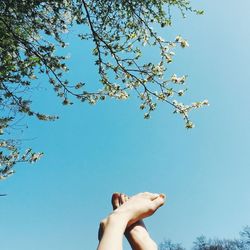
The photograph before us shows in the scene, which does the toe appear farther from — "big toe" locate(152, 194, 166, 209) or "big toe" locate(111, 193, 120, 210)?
"big toe" locate(152, 194, 166, 209)

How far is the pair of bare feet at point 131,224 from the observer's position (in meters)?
1.71

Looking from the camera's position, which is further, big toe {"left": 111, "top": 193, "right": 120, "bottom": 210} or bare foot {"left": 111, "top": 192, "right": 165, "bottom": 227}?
big toe {"left": 111, "top": 193, "right": 120, "bottom": 210}

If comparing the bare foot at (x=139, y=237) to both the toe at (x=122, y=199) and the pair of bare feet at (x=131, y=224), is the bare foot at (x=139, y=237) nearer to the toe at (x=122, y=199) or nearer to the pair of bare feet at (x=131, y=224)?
the pair of bare feet at (x=131, y=224)

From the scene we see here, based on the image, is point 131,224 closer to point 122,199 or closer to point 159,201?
point 159,201

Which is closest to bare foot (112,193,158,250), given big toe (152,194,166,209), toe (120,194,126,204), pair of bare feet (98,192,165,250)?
pair of bare feet (98,192,165,250)

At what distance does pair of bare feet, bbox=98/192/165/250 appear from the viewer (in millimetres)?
1713

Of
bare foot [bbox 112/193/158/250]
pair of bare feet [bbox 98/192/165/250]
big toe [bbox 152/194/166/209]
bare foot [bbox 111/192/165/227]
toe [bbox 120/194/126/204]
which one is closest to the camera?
pair of bare feet [bbox 98/192/165/250]

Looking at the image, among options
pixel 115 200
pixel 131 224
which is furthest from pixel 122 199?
pixel 131 224

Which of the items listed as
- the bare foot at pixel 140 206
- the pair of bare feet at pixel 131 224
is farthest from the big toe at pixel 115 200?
the bare foot at pixel 140 206

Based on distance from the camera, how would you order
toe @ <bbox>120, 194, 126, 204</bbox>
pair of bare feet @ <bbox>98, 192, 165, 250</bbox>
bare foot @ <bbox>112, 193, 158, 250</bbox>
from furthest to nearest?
toe @ <bbox>120, 194, 126, 204</bbox>, bare foot @ <bbox>112, 193, 158, 250</bbox>, pair of bare feet @ <bbox>98, 192, 165, 250</bbox>

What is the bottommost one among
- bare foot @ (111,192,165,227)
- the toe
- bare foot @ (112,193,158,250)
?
bare foot @ (112,193,158,250)

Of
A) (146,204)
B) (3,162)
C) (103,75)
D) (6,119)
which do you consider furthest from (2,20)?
(146,204)

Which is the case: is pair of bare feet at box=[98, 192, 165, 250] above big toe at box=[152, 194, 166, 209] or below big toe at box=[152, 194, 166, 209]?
below

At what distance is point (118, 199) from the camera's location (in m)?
2.86
